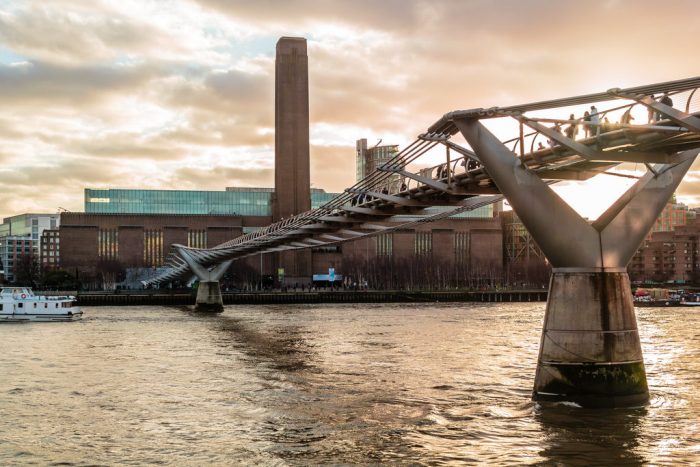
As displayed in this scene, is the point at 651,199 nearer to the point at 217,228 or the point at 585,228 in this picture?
the point at 585,228

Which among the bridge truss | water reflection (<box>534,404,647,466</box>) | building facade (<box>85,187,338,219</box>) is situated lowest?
water reflection (<box>534,404,647,466</box>)

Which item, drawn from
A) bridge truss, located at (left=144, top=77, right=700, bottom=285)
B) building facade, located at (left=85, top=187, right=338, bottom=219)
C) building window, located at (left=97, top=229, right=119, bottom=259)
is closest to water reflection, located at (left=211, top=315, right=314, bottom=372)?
bridge truss, located at (left=144, top=77, right=700, bottom=285)

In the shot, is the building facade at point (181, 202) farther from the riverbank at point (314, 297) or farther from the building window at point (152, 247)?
the riverbank at point (314, 297)

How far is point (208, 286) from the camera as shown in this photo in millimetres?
86062

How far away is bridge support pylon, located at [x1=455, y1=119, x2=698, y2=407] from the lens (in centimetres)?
2152

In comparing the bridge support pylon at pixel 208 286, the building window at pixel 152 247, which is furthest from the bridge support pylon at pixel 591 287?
the building window at pixel 152 247

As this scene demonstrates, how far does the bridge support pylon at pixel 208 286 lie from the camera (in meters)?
83.4

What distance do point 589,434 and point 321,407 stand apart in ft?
24.7

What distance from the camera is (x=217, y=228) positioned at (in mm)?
147125

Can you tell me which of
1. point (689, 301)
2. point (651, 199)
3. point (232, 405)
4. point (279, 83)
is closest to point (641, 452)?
point (651, 199)

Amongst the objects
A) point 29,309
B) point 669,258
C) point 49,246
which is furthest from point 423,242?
point 29,309

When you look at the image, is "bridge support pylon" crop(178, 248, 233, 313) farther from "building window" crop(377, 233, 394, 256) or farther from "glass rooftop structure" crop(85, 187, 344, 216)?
"building window" crop(377, 233, 394, 256)

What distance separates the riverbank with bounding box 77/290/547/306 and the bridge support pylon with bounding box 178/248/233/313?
16961mm

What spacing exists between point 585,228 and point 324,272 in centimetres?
12870
